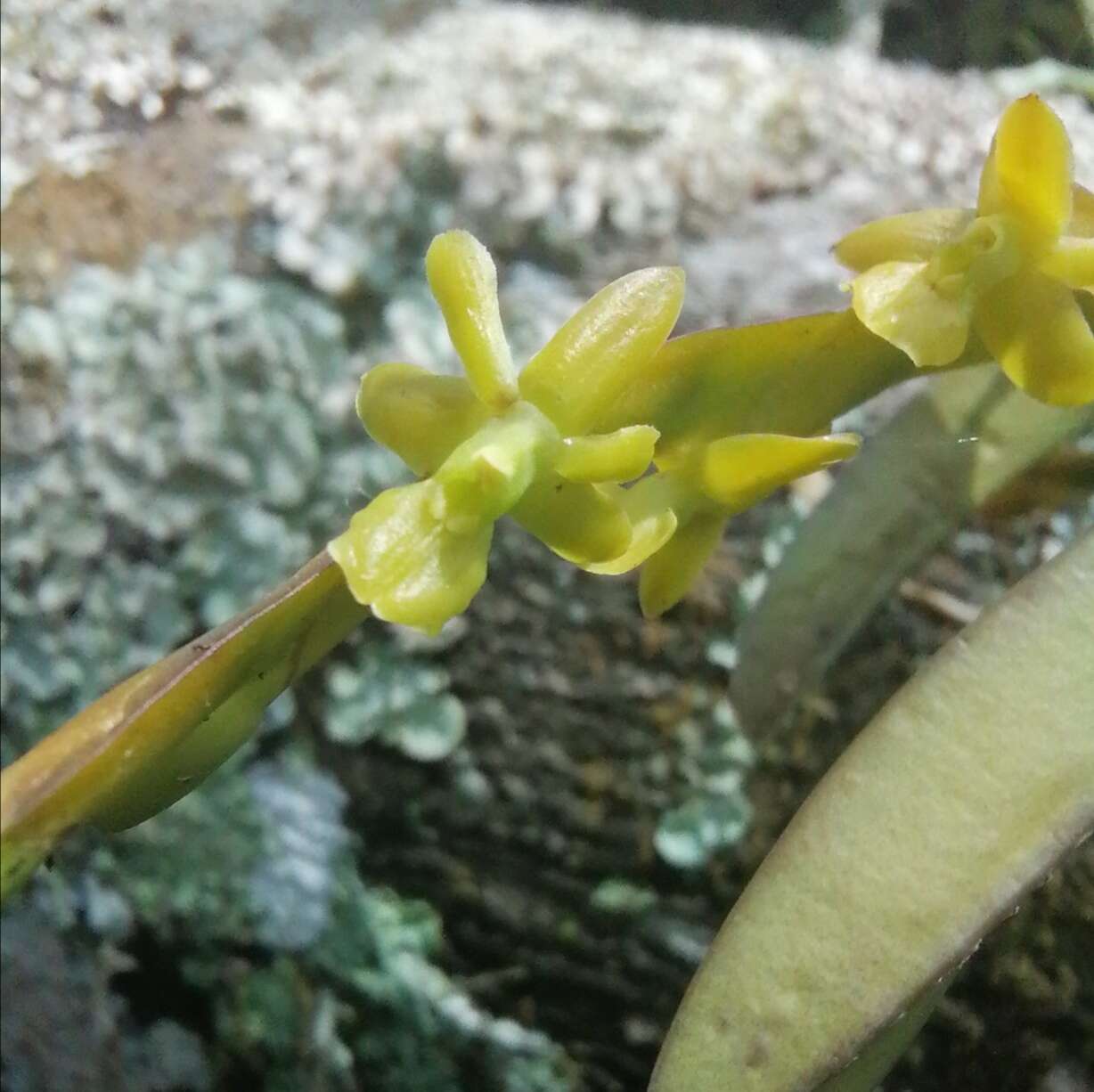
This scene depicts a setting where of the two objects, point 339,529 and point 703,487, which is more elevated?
point 703,487

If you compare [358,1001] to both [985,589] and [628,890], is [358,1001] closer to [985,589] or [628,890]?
[628,890]

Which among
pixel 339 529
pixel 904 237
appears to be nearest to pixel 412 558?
pixel 904 237

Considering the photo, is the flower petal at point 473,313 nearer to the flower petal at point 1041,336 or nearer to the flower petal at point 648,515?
the flower petal at point 648,515

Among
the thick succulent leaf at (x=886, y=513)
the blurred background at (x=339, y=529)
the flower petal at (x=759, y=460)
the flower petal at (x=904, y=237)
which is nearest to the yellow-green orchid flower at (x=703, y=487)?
the flower petal at (x=759, y=460)

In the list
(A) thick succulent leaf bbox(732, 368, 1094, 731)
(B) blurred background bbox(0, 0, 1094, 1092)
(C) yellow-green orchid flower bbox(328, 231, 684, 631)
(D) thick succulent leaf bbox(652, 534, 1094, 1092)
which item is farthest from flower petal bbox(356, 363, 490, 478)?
(B) blurred background bbox(0, 0, 1094, 1092)

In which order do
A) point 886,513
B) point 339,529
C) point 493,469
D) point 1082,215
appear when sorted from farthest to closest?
point 339,529 < point 886,513 < point 1082,215 < point 493,469

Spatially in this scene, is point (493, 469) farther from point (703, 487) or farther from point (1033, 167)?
point (1033, 167)

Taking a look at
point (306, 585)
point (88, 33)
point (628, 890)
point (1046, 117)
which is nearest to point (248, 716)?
point (306, 585)
